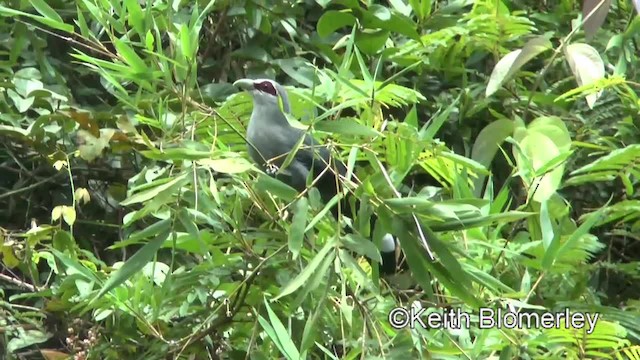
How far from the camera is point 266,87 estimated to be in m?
1.26

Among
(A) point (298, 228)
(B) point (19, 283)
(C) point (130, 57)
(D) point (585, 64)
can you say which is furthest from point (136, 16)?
(D) point (585, 64)

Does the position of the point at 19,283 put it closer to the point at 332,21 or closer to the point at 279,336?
the point at 279,336

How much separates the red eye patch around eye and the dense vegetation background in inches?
1.4

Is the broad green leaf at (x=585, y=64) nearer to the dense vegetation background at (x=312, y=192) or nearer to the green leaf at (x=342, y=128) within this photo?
the dense vegetation background at (x=312, y=192)

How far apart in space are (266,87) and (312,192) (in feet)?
1.11

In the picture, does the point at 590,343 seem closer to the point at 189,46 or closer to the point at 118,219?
the point at 189,46

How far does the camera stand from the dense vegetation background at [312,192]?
967 millimetres

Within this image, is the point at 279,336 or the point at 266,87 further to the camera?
the point at 266,87

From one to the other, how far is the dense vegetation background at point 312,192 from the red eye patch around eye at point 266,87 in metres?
0.04

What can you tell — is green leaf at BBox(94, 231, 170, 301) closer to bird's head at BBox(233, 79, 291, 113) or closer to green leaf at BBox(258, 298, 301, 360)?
green leaf at BBox(258, 298, 301, 360)

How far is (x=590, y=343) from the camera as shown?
1073mm

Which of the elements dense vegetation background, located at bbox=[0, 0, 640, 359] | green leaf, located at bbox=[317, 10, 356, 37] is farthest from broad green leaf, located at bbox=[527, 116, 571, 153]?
green leaf, located at bbox=[317, 10, 356, 37]

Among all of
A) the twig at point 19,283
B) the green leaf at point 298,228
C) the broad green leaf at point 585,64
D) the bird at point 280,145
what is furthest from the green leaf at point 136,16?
the broad green leaf at point 585,64

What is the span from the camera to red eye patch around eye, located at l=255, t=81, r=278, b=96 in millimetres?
1248
